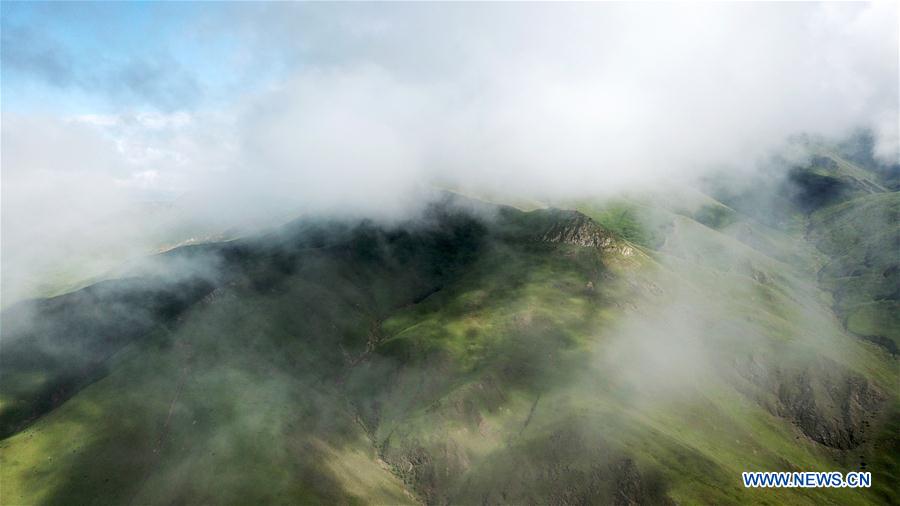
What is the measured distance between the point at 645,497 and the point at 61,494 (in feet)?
749

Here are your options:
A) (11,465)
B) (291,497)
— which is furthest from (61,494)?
(291,497)

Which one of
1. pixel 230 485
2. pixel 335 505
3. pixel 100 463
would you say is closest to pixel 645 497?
pixel 335 505

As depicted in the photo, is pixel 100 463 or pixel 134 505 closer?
pixel 134 505

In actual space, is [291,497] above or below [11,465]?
below

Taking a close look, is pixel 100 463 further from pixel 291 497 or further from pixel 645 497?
pixel 645 497

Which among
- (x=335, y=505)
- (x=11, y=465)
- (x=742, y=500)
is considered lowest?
(x=742, y=500)

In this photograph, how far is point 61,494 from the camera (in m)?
185

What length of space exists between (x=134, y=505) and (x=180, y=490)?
15.7 meters

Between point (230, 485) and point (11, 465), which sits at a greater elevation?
point (11, 465)

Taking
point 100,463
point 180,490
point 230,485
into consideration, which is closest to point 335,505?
point 230,485

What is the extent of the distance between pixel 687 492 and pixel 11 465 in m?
272

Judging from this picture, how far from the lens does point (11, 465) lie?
640 ft

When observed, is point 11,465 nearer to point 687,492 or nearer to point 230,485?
point 230,485

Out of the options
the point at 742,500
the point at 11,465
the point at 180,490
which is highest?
the point at 11,465
